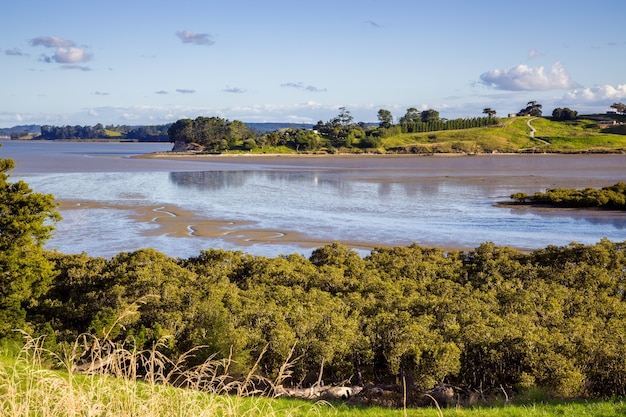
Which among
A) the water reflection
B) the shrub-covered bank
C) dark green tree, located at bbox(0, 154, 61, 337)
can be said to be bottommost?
the water reflection

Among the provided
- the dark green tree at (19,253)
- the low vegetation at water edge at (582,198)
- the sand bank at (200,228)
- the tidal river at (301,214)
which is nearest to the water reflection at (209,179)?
the tidal river at (301,214)

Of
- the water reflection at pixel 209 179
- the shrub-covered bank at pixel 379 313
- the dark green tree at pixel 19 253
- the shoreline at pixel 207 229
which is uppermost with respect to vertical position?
the dark green tree at pixel 19 253

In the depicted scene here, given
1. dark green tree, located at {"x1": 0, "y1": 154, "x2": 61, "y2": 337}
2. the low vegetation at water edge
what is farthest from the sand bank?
the low vegetation at water edge

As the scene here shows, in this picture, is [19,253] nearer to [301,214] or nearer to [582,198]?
[301,214]

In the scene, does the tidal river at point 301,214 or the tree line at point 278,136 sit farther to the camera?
the tree line at point 278,136

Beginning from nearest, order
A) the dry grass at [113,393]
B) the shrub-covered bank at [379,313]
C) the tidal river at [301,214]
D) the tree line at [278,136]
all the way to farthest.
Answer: the dry grass at [113,393] → the shrub-covered bank at [379,313] → the tidal river at [301,214] → the tree line at [278,136]

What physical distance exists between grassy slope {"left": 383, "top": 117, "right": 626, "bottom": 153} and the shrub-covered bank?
13872 centimetres

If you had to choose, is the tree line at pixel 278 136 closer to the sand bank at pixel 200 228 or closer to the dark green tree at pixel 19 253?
the sand bank at pixel 200 228

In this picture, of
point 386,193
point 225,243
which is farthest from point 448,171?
point 225,243

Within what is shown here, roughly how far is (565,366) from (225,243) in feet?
78.3

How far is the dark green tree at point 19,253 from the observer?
18.1m

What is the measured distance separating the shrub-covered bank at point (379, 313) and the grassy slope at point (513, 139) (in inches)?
5461

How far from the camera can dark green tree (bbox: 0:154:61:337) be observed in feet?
59.4

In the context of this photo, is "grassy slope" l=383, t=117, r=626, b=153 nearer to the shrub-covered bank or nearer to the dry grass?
the shrub-covered bank
